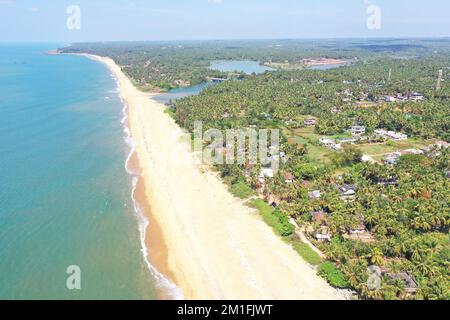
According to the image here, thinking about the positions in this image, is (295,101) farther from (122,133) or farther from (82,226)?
(82,226)

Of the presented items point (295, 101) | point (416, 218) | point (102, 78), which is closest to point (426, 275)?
point (416, 218)

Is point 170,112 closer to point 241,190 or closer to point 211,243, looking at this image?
point 241,190

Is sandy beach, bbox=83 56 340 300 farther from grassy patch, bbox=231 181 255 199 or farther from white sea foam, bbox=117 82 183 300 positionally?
grassy patch, bbox=231 181 255 199

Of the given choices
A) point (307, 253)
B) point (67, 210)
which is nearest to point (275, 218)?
point (307, 253)

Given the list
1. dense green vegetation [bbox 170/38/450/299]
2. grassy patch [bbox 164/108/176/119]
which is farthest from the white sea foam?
grassy patch [bbox 164/108/176/119]

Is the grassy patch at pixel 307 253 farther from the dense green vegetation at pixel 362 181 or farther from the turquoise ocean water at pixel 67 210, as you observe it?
the turquoise ocean water at pixel 67 210

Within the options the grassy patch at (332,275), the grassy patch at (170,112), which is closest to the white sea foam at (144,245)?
the grassy patch at (332,275)

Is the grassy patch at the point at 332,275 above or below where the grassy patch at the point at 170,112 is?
below
